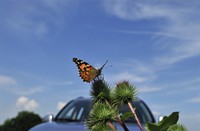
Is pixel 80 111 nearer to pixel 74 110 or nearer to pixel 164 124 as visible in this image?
pixel 74 110

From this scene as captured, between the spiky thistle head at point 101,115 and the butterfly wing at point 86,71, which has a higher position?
the butterfly wing at point 86,71

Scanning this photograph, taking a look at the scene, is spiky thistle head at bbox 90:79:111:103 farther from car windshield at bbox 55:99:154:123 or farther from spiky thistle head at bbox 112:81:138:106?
car windshield at bbox 55:99:154:123

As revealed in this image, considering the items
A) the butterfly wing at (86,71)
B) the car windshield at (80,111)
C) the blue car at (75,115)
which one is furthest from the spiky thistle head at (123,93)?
the car windshield at (80,111)

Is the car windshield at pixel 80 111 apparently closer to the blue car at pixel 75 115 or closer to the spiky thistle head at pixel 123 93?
the blue car at pixel 75 115

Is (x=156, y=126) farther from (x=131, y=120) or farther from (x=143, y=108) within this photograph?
(x=143, y=108)

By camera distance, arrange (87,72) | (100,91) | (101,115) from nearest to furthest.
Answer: (101,115) → (100,91) → (87,72)

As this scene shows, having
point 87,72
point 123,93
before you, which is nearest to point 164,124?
point 123,93

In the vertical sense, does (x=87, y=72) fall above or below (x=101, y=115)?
above

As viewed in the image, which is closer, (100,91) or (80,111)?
(100,91)
